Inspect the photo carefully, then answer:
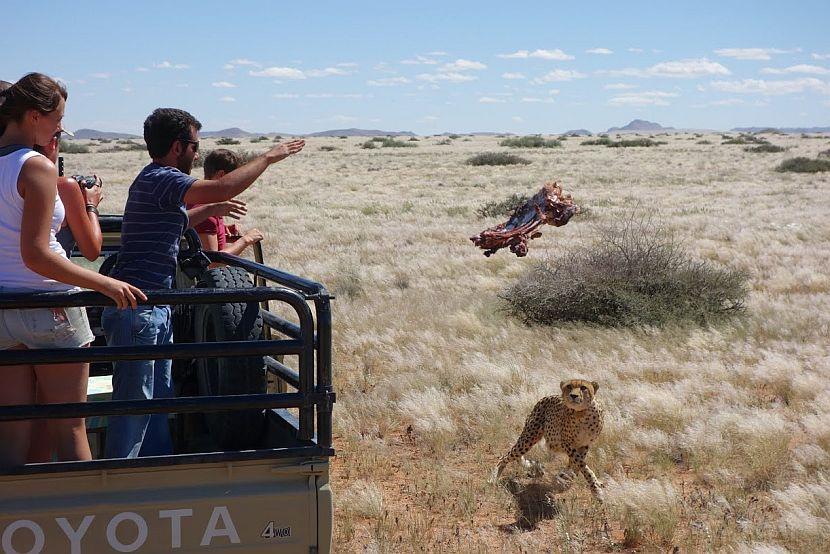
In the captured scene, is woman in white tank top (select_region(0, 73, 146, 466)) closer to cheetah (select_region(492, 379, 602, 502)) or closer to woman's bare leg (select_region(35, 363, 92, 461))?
woman's bare leg (select_region(35, 363, 92, 461))

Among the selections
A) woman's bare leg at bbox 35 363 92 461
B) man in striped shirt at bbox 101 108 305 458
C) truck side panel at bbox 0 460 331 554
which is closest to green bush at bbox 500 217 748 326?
man in striped shirt at bbox 101 108 305 458

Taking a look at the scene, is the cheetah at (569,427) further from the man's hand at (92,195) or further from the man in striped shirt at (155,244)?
the man's hand at (92,195)

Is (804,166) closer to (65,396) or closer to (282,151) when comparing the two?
(282,151)

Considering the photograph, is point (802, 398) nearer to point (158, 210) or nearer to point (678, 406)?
point (678, 406)

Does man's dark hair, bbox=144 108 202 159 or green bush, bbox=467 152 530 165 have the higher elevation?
man's dark hair, bbox=144 108 202 159

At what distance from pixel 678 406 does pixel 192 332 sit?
3610 mm

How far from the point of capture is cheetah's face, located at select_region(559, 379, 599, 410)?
4855 mm

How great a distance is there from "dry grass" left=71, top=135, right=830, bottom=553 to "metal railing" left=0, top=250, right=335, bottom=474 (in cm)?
170

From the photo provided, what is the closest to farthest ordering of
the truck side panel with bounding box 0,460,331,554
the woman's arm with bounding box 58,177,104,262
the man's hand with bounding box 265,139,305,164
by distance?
the truck side panel with bounding box 0,460,331,554 → the woman's arm with bounding box 58,177,104,262 → the man's hand with bounding box 265,139,305,164

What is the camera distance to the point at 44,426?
2947 mm

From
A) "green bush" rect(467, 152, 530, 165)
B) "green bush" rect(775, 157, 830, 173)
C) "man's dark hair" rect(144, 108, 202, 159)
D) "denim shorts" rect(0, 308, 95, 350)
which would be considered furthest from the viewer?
"green bush" rect(467, 152, 530, 165)

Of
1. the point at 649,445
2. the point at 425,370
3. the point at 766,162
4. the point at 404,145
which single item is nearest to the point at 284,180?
the point at 766,162

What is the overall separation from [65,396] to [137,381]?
375mm

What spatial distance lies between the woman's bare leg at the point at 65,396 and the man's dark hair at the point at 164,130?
1.13 meters
